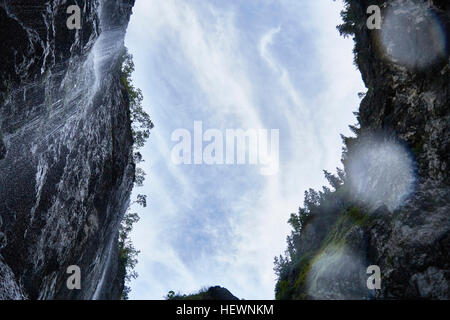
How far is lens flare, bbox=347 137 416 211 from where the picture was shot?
15.4 m

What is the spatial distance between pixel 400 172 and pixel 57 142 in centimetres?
1815

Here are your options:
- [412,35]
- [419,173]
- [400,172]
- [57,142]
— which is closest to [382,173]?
[400,172]

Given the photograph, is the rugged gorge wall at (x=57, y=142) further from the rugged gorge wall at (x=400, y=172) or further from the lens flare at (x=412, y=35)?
the lens flare at (x=412, y=35)

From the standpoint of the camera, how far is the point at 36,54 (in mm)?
12859

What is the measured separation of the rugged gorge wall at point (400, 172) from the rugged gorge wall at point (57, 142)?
1475 centimetres

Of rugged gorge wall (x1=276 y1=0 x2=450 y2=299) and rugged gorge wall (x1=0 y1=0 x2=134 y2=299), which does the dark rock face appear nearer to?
rugged gorge wall (x1=276 y1=0 x2=450 y2=299)

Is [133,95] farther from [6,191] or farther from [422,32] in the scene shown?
[422,32]

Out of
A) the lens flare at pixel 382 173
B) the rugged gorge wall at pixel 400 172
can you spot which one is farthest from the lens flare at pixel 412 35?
the lens flare at pixel 382 173

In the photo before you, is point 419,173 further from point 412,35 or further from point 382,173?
point 412,35

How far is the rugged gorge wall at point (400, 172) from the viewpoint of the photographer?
1281cm

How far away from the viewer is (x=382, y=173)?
18.0 metres

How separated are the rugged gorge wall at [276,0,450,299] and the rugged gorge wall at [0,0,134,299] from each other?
48.4 feet

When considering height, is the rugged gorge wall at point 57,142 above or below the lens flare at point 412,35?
below
